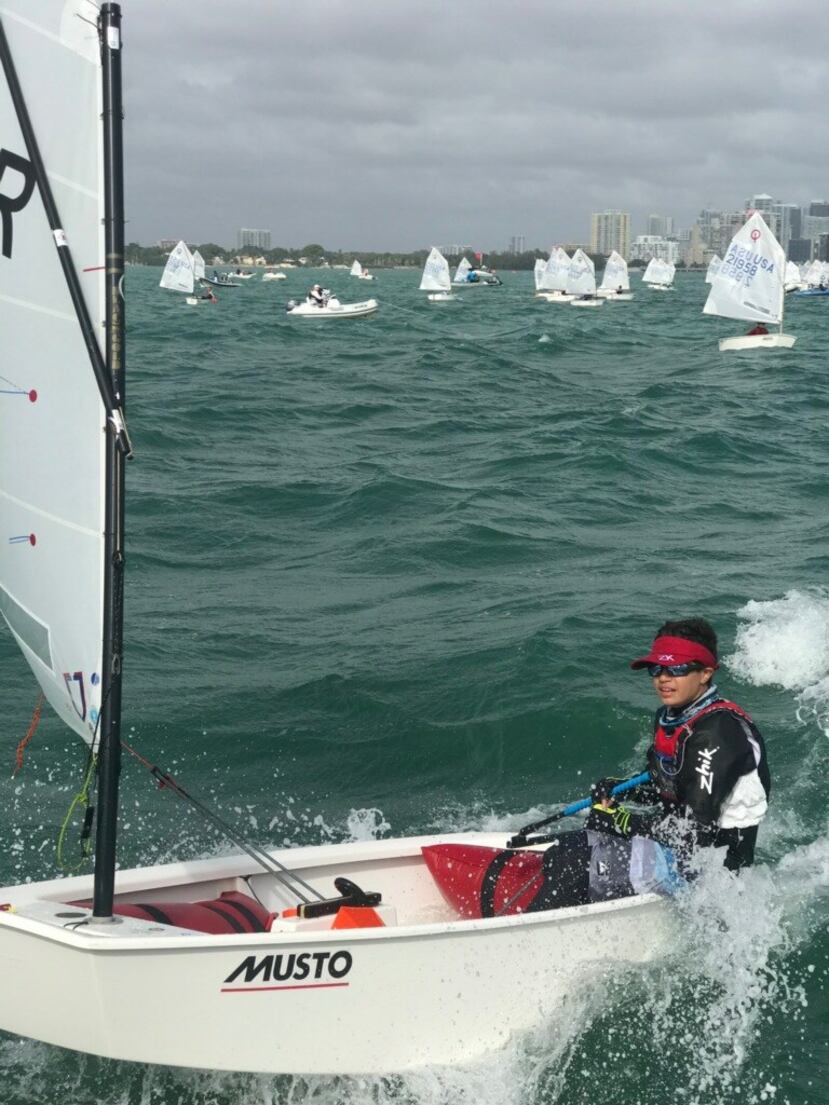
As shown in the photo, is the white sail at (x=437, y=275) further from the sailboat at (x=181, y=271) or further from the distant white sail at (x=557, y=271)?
the sailboat at (x=181, y=271)

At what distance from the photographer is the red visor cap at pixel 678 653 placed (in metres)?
4.25

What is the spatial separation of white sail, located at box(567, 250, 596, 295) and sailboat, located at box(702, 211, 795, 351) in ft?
74.5

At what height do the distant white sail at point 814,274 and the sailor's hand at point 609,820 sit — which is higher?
the distant white sail at point 814,274

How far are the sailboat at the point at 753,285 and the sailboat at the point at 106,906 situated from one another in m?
25.6

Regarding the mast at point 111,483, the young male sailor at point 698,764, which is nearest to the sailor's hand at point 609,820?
the young male sailor at point 698,764

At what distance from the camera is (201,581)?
9539 millimetres

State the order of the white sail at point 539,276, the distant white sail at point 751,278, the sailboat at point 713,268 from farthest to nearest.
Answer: the white sail at point 539,276 < the sailboat at point 713,268 < the distant white sail at point 751,278

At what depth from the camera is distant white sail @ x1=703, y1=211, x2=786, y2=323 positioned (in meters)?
28.0

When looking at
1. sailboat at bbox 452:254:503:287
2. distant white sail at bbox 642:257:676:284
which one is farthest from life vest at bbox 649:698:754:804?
distant white sail at bbox 642:257:676:284

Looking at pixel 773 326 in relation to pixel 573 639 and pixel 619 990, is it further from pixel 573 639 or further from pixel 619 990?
pixel 619 990

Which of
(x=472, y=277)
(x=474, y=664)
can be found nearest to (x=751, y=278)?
(x=474, y=664)

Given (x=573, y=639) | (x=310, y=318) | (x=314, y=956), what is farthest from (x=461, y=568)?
(x=310, y=318)

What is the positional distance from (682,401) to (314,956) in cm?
1694

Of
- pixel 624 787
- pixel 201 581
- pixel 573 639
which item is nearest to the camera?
pixel 624 787
